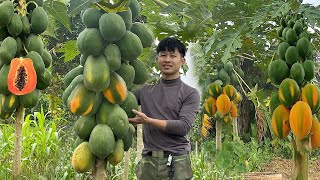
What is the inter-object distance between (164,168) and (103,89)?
0.86m

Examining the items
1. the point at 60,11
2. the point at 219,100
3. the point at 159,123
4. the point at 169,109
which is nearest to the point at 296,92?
the point at 169,109

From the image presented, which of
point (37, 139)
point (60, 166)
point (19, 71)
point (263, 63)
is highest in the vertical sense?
point (263, 63)

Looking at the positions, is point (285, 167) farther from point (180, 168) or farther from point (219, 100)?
point (180, 168)

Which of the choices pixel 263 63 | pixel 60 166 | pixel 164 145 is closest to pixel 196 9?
pixel 164 145

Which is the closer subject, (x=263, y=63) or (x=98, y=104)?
(x=98, y=104)

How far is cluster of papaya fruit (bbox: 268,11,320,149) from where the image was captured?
230cm

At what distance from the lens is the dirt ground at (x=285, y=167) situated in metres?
7.67

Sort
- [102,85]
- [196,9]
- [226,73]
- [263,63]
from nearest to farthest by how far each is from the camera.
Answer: [102,85] → [196,9] → [263,63] → [226,73]

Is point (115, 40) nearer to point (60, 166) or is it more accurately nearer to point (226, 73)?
point (60, 166)

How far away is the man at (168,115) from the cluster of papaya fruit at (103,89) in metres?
0.60

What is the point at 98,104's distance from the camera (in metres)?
1.61

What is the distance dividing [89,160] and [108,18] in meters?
0.51

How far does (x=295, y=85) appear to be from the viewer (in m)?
2.34

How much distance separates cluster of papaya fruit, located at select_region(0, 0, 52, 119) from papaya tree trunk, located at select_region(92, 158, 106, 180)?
3.31 feet
